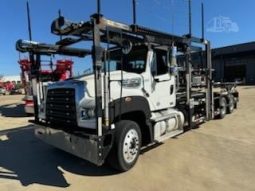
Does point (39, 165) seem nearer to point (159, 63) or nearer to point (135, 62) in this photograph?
point (135, 62)

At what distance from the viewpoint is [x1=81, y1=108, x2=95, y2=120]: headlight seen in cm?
532

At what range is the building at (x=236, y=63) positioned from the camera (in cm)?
4488

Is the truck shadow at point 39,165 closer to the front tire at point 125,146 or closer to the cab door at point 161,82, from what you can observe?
the front tire at point 125,146

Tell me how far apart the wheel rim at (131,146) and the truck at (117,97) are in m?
0.02

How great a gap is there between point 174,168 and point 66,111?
8.01ft

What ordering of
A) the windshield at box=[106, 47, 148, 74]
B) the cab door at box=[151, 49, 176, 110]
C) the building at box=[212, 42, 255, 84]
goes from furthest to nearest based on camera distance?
1. the building at box=[212, 42, 255, 84]
2. the cab door at box=[151, 49, 176, 110]
3. the windshield at box=[106, 47, 148, 74]

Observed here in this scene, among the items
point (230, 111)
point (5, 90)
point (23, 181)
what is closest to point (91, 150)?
point (23, 181)

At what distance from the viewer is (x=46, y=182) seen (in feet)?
17.3

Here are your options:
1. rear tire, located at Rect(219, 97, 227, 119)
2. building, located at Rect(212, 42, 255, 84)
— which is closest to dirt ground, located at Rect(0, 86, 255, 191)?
rear tire, located at Rect(219, 97, 227, 119)

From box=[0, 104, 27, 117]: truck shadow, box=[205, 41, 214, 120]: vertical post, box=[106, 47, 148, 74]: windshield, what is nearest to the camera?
box=[106, 47, 148, 74]: windshield

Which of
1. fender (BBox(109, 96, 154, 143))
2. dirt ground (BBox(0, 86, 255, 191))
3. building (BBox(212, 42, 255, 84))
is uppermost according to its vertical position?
building (BBox(212, 42, 255, 84))

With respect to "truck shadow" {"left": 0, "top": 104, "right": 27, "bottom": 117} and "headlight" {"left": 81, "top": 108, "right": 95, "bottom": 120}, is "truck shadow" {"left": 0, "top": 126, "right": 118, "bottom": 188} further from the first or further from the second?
"truck shadow" {"left": 0, "top": 104, "right": 27, "bottom": 117}

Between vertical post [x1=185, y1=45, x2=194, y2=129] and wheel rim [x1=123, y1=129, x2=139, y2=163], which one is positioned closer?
wheel rim [x1=123, y1=129, x2=139, y2=163]

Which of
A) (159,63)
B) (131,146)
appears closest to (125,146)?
(131,146)
